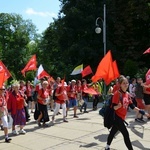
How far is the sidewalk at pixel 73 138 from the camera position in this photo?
7547 millimetres

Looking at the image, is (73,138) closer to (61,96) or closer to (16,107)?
(16,107)

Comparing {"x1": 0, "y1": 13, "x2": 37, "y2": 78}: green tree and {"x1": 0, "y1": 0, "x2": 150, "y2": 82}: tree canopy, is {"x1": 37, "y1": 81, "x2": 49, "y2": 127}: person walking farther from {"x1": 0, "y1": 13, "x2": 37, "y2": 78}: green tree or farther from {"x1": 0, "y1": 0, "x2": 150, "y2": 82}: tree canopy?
{"x1": 0, "y1": 13, "x2": 37, "y2": 78}: green tree

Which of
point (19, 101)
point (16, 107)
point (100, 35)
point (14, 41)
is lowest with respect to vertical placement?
point (16, 107)

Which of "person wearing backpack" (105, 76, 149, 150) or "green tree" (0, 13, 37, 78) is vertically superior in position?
"green tree" (0, 13, 37, 78)

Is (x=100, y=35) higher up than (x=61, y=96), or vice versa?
(x=100, y=35)

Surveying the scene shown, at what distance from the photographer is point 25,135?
916 cm

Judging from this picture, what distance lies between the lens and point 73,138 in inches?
333

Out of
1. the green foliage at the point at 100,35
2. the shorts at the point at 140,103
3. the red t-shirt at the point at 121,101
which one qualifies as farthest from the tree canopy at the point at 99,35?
the red t-shirt at the point at 121,101

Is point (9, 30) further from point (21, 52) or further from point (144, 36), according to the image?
point (144, 36)

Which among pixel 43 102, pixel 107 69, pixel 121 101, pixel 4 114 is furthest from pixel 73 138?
pixel 121 101

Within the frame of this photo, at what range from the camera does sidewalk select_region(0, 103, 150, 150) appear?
24.8 ft

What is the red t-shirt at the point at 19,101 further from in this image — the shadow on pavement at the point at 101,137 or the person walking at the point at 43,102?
the shadow on pavement at the point at 101,137

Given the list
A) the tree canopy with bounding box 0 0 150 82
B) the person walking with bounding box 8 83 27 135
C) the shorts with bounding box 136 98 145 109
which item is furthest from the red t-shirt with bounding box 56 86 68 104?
the tree canopy with bounding box 0 0 150 82

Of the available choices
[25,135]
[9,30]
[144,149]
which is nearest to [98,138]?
[144,149]
